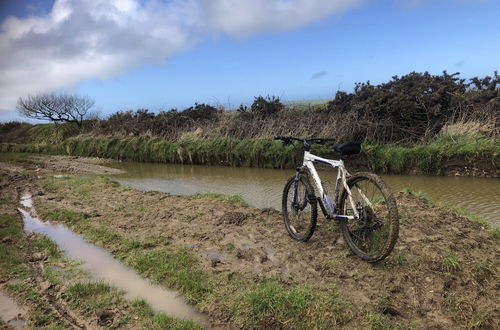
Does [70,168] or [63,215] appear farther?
[70,168]

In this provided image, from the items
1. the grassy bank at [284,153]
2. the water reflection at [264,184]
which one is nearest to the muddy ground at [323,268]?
the water reflection at [264,184]

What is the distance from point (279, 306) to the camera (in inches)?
147

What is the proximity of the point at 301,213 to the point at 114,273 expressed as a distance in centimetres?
284

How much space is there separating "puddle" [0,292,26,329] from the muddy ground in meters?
0.80

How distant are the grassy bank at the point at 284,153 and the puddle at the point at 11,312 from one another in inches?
393

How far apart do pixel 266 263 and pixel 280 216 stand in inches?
83.8

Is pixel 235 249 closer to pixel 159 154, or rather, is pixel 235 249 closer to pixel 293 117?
pixel 293 117


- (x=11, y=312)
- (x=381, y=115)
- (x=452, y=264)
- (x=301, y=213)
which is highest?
(x=381, y=115)

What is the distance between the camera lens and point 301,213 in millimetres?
5953

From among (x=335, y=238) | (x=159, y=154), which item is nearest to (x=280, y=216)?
(x=335, y=238)

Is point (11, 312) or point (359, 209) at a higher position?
point (359, 209)

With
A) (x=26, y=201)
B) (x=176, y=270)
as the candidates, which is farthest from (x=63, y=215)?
(x=176, y=270)

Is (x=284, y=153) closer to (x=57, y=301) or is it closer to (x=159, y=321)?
(x=57, y=301)

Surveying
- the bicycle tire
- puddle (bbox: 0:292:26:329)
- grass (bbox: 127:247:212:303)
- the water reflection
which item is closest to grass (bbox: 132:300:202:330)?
grass (bbox: 127:247:212:303)
